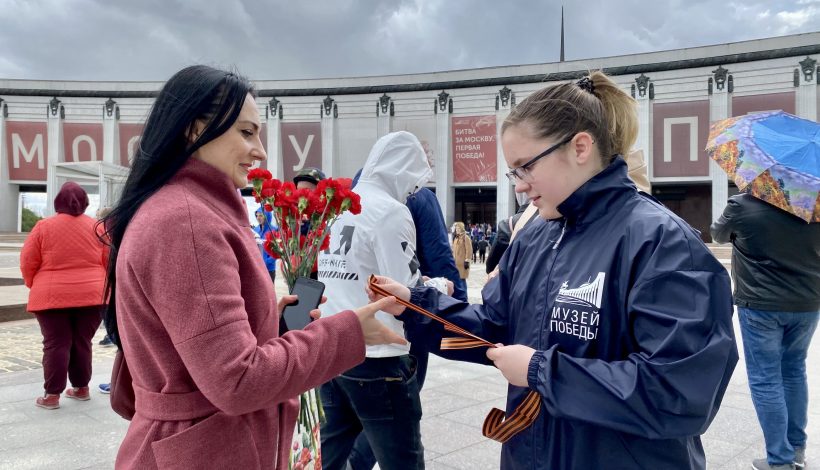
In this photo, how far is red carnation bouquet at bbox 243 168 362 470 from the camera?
198cm

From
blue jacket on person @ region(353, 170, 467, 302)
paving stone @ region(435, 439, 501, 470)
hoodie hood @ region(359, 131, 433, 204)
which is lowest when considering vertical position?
paving stone @ region(435, 439, 501, 470)

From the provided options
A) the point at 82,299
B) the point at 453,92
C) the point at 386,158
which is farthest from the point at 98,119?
the point at 386,158

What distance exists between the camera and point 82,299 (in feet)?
16.4

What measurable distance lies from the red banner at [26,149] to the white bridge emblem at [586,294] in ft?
146

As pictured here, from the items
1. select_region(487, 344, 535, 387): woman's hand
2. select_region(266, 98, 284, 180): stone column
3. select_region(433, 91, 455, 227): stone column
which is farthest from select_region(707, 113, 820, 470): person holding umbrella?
Answer: select_region(266, 98, 284, 180): stone column

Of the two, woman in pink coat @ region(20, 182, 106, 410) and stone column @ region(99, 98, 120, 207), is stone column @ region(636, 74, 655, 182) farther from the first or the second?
stone column @ region(99, 98, 120, 207)

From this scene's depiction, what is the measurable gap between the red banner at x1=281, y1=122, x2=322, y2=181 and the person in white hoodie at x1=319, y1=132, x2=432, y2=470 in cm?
3541

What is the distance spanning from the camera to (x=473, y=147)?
117ft

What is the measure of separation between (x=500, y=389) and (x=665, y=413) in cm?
426

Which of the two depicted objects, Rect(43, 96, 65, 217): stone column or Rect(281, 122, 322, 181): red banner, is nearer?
Rect(281, 122, 322, 181): red banner

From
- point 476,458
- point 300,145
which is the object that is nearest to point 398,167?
point 476,458

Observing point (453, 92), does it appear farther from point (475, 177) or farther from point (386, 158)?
point (386, 158)

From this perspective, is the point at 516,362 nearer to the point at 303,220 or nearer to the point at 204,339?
the point at 204,339

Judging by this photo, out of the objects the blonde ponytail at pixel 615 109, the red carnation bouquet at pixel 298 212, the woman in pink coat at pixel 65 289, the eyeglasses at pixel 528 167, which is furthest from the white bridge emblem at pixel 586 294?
the woman in pink coat at pixel 65 289
